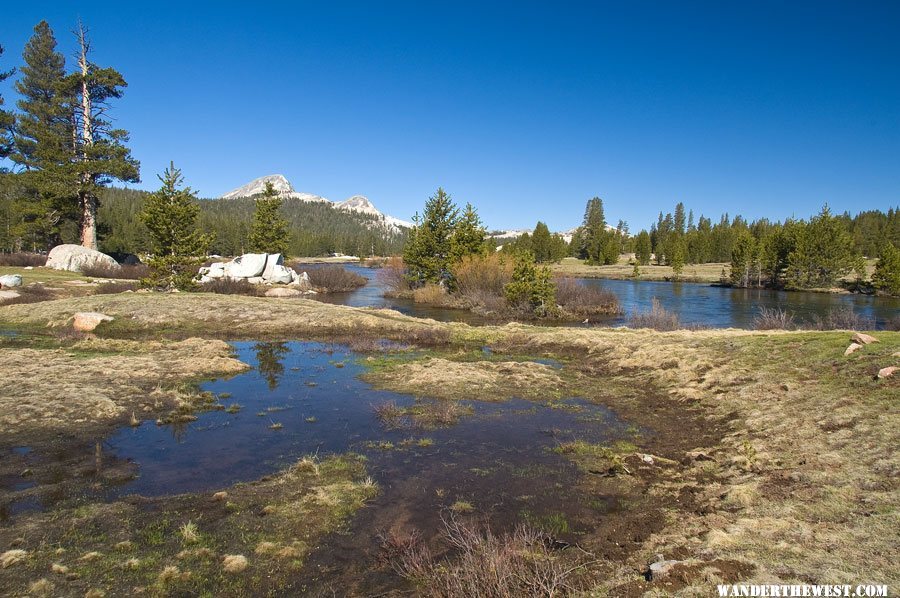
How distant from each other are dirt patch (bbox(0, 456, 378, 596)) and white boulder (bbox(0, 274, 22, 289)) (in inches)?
1278

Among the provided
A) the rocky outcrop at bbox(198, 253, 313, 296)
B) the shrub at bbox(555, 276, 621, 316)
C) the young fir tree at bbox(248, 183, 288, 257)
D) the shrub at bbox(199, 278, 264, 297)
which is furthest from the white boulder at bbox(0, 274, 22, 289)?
the shrub at bbox(555, 276, 621, 316)

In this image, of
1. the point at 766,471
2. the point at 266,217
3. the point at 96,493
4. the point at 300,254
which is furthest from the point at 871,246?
the point at 300,254

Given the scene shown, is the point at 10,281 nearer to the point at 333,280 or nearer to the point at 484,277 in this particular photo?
the point at 333,280

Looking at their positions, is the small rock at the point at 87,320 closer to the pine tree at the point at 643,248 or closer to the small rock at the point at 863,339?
the small rock at the point at 863,339

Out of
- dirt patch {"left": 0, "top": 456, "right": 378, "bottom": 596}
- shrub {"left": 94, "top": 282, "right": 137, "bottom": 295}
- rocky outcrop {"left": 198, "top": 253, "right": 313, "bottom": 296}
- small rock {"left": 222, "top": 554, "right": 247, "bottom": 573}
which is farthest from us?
rocky outcrop {"left": 198, "top": 253, "right": 313, "bottom": 296}

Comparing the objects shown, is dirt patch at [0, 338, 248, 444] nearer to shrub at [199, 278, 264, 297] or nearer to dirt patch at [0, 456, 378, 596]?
dirt patch at [0, 456, 378, 596]

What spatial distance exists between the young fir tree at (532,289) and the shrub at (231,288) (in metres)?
22.7

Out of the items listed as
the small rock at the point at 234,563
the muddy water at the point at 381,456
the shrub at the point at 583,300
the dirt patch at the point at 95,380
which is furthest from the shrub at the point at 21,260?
the small rock at the point at 234,563

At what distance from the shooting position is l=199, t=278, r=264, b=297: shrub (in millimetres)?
40250

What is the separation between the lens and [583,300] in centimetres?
4303

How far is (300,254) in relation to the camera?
164125mm

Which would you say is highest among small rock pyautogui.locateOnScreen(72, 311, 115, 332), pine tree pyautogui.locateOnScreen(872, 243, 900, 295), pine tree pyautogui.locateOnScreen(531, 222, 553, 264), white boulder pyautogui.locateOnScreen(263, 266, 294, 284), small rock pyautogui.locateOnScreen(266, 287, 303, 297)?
pine tree pyautogui.locateOnScreen(531, 222, 553, 264)

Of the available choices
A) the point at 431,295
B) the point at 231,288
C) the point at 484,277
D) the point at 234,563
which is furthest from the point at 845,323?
the point at 231,288

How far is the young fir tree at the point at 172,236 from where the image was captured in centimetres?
3180
